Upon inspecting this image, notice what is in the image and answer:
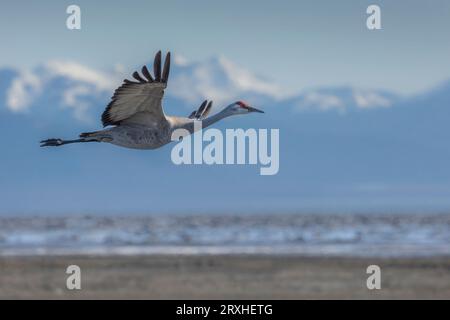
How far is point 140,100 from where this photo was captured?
21.2m

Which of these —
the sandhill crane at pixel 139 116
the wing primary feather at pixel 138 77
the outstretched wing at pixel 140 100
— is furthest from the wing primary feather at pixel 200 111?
the wing primary feather at pixel 138 77

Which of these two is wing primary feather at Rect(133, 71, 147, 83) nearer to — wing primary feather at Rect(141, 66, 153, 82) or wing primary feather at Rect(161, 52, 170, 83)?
wing primary feather at Rect(141, 66, 153, 82)

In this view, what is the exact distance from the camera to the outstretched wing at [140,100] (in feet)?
68.8

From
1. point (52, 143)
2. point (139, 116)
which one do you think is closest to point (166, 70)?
point (139, 116)

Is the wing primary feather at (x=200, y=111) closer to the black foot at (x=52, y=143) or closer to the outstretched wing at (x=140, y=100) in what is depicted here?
the outstretched wing at (x=140, y=100)

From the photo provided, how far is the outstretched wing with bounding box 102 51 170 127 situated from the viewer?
21.0 meters

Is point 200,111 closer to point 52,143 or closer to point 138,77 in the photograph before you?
point 138,77

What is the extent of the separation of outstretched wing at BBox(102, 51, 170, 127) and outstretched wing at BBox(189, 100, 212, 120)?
2787 mm

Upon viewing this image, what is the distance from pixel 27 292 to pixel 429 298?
43.5 feet

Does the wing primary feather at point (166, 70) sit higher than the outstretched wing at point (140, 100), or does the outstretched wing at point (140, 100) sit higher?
the wing primary feather at point (166, 70)

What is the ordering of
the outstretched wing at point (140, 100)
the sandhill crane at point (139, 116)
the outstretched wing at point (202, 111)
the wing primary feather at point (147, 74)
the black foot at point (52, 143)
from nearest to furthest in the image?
the sandhill crane at point (139, 116), the outstretched wing at point (140, 100), the wing primary feather at point (147, 74), the black foot at point (52, 143), the outstretched wing at point (202, 111)

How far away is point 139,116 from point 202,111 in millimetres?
3241

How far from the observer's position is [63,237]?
240 feet
